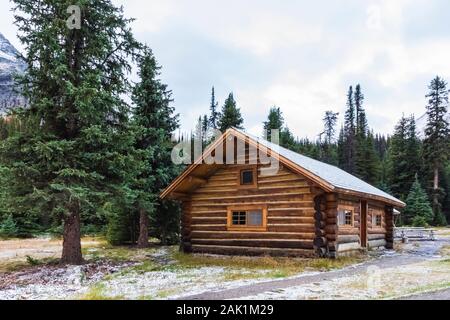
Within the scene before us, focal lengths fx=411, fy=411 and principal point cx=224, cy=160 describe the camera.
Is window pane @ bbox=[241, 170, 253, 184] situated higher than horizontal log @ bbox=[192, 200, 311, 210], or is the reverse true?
window pane @ bbox=[241, 170, 253, 184]

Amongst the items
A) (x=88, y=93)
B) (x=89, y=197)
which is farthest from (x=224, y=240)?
(x=88, y=93)

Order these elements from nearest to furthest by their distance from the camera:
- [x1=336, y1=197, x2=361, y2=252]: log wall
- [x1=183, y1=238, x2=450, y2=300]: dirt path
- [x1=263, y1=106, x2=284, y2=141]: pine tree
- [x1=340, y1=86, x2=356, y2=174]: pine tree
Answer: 1. [x1=183, y1=238, x2=450, y2=300]: dirt path
2. [x1=336, y1=197, x2=361, y2=252]: log wall
3. [x1=263, y1=106, x2=284, y2=141]: pine tree
4. [x1=340, y1=86, x2=356, y2=174]: pine tree

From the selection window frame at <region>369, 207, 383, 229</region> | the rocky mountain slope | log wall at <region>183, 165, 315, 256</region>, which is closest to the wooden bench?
window frame at <region>369, 207, 383, 229</region>

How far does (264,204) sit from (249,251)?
2.31 meters

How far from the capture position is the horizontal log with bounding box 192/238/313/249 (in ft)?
57.8

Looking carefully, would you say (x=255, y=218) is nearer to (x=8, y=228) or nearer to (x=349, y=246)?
(x=349, y=246)

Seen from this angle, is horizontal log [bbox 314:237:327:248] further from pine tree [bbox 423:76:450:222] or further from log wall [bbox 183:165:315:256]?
pine tree [bbox 423:76:450:222]

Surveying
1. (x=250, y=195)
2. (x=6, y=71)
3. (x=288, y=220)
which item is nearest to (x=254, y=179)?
(x=250, y=195)

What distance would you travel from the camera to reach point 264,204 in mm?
18859

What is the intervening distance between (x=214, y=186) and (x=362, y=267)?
825 cm

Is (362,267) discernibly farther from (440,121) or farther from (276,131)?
(440,121)

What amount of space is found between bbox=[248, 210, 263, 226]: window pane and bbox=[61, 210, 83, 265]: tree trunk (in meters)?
7.71

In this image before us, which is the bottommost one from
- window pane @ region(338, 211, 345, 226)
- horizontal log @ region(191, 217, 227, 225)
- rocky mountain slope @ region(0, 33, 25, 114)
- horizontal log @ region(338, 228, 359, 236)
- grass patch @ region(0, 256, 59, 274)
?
grass patch @ region(0, 256, 59, 274)
